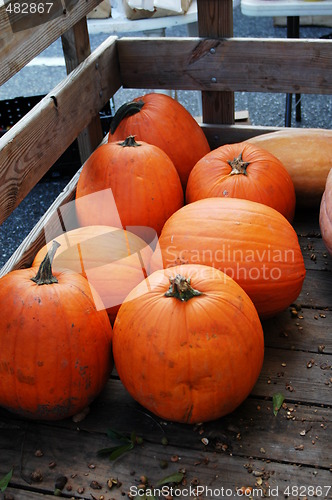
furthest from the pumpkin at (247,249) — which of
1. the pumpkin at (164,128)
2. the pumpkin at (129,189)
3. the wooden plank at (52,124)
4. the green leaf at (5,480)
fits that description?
the green leaf at (5,480)

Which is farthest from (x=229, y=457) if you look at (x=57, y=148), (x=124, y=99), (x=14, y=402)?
(x=124, y=99)

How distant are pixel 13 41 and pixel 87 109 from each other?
689 millimetres

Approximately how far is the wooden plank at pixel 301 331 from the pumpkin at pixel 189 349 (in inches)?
10.5

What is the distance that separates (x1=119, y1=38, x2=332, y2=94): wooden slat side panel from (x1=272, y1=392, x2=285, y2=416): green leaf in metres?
1.36

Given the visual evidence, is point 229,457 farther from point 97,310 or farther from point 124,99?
point 124,99

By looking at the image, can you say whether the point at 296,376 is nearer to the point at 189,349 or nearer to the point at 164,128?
the point at 189,349

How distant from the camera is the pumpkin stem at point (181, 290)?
4.45 feet

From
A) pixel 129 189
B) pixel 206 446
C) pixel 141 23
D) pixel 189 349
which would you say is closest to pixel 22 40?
pixel 129 189

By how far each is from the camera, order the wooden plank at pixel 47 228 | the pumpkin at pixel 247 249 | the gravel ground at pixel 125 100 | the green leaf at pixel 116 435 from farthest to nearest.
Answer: the gravel ground at pixel 125 100 < the wooden plank at pixel 47 228 < the pumpkin at pixel 247 249 < the green leaf at pixel 116 435

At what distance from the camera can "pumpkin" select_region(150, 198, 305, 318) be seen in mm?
1630

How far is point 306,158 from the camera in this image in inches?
88.6

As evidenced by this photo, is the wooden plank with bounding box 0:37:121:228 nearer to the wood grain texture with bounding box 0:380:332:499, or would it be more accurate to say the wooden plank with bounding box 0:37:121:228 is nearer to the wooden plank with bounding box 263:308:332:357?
the wood grain texture with bounding box 0:380:332:499

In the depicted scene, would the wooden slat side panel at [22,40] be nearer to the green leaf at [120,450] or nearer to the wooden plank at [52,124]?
the wooden plank at [52,124]

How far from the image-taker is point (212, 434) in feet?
4.55
